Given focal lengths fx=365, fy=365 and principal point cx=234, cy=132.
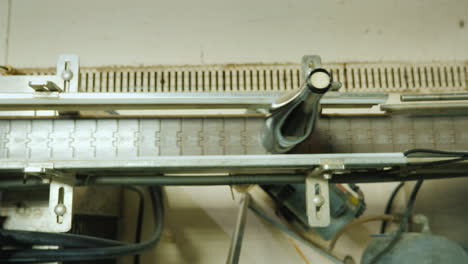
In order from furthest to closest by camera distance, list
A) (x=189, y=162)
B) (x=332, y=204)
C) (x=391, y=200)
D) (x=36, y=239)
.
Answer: (x=391, y=200)
(x=332, y=204)
(x=36, y=239)
(x=189, y=162)

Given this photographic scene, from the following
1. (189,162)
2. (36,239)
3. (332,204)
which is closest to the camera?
(189,162)

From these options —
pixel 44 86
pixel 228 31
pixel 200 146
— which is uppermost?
pixel 228 31

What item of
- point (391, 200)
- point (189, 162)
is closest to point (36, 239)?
point (189, 162)

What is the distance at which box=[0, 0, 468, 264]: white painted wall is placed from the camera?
3.84 feet

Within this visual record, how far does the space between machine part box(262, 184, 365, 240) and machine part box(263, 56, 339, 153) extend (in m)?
0.31

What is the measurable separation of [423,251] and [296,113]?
494 millimetres

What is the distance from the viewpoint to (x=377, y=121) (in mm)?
784

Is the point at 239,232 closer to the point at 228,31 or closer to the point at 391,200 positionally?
the point at 391,200

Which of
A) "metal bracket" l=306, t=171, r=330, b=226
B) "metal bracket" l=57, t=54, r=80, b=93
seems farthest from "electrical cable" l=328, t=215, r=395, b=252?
"metal bracket" l=57, t=54, r=80, b=93

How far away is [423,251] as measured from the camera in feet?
2.79

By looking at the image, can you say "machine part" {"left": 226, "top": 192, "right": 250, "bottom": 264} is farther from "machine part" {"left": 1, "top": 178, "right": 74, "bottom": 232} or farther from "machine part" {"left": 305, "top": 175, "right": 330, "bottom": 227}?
"machine part" {"left": 1, "top": 178, "right": 74, "bottom": 232}

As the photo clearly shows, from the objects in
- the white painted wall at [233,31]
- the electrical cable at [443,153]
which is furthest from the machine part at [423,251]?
the white painted wall at [233,31]

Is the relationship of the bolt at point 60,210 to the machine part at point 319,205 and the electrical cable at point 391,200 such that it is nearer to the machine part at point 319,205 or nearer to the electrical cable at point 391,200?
the machine part at point 319,205

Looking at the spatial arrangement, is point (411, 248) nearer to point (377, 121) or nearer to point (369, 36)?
point (377, 121)
